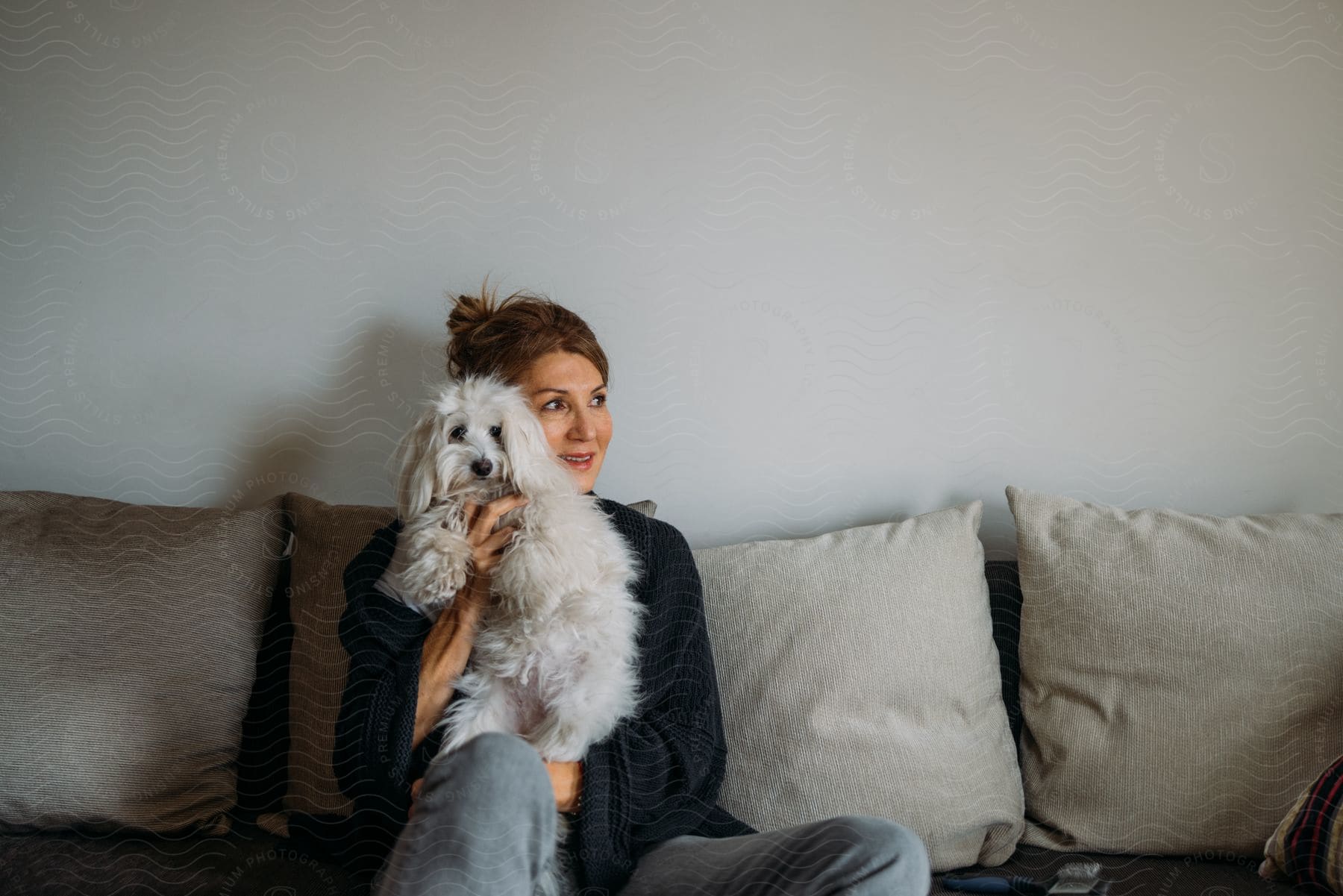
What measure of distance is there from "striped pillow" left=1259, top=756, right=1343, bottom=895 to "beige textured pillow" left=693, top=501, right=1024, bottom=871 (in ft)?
1.31

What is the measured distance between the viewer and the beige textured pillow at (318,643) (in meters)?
1.68

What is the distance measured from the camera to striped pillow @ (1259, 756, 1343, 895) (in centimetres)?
145

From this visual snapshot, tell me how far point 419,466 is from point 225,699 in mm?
636

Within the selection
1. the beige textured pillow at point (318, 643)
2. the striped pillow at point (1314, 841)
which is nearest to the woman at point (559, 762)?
the beige textured pillow at point (318, 643)

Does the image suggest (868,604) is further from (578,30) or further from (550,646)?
(578,30)

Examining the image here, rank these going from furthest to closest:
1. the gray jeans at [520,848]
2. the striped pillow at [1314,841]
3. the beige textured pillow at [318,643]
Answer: the beige textured pillow at [318,643], the striped pillow at [1314,841], the gray jeans at [520,848]

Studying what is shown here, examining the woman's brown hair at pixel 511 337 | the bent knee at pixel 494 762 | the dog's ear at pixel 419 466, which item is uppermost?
the woman's brown hair at pixel 511 337

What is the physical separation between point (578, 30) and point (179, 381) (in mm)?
1154

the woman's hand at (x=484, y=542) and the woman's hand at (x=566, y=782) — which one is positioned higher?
the woman's hand at (x=484, y=542)

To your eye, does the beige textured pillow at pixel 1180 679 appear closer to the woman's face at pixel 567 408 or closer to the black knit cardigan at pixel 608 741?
the black knit cardigan at pixel 608 741

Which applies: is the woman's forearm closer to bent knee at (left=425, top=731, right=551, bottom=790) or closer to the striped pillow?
bent knee at (left=425, top=731, right=551, bottom=790)

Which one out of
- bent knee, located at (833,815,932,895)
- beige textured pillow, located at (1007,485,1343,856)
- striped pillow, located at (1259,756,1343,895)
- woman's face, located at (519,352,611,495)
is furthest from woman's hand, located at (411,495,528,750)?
striped pillow, located at (1259,756,1343,895)

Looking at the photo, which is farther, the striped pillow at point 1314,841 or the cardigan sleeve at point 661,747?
the striped pillow at point 1314,841

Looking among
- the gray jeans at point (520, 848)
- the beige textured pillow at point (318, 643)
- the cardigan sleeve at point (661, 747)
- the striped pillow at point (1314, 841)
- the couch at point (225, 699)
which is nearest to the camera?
the gray jeans at point (520, 848)
